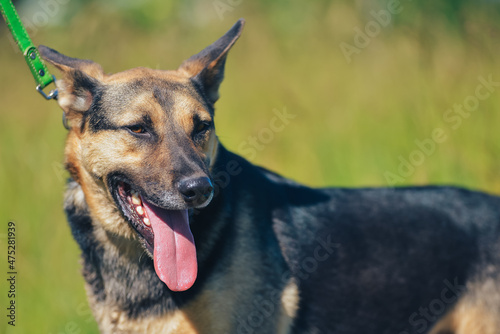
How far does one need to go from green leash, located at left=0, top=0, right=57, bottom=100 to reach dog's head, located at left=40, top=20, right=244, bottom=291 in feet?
0.44

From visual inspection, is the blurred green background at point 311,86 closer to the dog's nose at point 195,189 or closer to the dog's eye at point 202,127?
the dog's eye at point 202,127

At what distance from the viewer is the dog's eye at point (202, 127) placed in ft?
10.2

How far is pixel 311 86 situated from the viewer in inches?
285

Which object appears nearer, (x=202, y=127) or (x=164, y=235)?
(x=164, y=235)

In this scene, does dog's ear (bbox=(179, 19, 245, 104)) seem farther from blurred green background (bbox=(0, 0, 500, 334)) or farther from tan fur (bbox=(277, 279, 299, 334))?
blurred green background (bbox=(0, 0, 500, 334))

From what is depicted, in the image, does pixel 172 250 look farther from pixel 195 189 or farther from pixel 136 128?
pixel 136 128

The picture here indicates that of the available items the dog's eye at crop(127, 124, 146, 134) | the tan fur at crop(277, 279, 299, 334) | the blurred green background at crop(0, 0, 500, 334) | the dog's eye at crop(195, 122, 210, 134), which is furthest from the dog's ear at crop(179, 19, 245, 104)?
the blurred green background at crop(0, 0, 500, 334)

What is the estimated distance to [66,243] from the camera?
5.19 m

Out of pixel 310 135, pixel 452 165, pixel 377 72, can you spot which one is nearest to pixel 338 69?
pixel 377 72

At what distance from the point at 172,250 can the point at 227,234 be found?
399 mm

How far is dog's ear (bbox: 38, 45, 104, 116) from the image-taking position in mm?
3088

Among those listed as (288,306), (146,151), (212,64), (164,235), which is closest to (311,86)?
(212,64)

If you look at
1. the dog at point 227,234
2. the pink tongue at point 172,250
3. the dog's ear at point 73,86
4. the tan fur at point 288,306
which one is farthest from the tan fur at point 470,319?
the dog's ear at point 73,86

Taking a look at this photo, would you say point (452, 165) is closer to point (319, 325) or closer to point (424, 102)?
point (424, 102)
